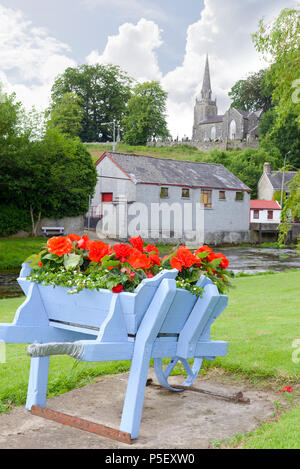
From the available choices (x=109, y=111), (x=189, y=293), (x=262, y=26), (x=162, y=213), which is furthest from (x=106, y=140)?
(x=189, y=293)

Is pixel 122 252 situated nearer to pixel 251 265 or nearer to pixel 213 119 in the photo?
pixel 251 265

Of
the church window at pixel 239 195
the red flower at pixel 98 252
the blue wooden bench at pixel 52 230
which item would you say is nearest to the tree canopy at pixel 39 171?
the blue wooden bench at pixel 52 230

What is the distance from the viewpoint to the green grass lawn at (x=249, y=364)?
3682 mm

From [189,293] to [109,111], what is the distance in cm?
8286

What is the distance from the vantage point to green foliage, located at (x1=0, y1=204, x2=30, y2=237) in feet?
109

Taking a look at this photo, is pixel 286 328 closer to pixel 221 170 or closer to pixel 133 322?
pixel 133 322

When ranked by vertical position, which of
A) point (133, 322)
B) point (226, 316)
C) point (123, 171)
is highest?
point (123, 171)

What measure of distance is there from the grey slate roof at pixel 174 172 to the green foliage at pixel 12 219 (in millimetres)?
9463

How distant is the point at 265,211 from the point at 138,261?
179 ft

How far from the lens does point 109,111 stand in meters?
83.4

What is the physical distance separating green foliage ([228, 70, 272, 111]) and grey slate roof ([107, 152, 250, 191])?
171 ft

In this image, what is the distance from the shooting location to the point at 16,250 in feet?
Result: 92.0
